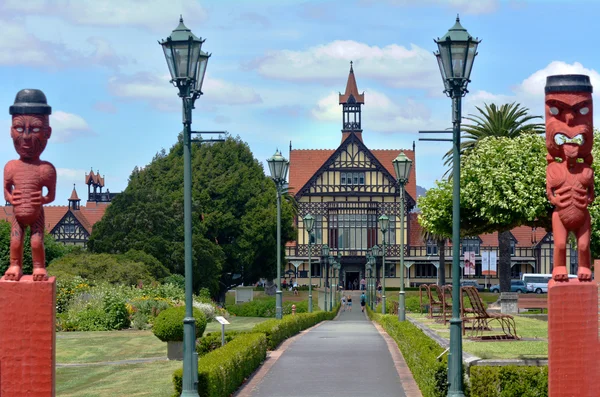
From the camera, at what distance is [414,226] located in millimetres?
97125

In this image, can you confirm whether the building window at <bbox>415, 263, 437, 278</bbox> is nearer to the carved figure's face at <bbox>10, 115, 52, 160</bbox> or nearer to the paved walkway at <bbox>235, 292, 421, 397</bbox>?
the paved walkway at <bbox>235, 292, 421, 397</bbox>

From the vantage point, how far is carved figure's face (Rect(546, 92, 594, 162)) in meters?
11.5

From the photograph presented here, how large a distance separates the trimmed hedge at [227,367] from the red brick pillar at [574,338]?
496 centimetres

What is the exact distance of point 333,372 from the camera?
18672 mm

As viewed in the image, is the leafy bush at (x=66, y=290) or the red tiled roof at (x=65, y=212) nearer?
the leafy bush at (x=66, y=290)

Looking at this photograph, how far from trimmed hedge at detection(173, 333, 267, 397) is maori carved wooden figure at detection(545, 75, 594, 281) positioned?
5181 mm

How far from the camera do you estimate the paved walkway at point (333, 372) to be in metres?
16.2

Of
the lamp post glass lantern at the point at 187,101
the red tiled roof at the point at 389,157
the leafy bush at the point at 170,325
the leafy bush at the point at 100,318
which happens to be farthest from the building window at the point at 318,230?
the lamp post glass lantern at the point at 187,101

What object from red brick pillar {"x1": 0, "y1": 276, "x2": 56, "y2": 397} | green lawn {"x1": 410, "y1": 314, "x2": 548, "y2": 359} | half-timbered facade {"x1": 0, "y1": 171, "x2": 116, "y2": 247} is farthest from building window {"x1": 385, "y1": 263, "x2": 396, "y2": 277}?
red brick pillar {"x1": 0, "y1": 276, "x2": 56, "y2": 397}

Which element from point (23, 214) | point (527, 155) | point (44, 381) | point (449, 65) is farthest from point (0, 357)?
point (527, 155)

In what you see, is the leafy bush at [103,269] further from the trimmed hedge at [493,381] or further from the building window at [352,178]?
the building window at [352,178]

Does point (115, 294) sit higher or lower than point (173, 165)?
lower

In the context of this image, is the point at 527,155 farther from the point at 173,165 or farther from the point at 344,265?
the point at 344,265

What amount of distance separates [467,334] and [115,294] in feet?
59.1
